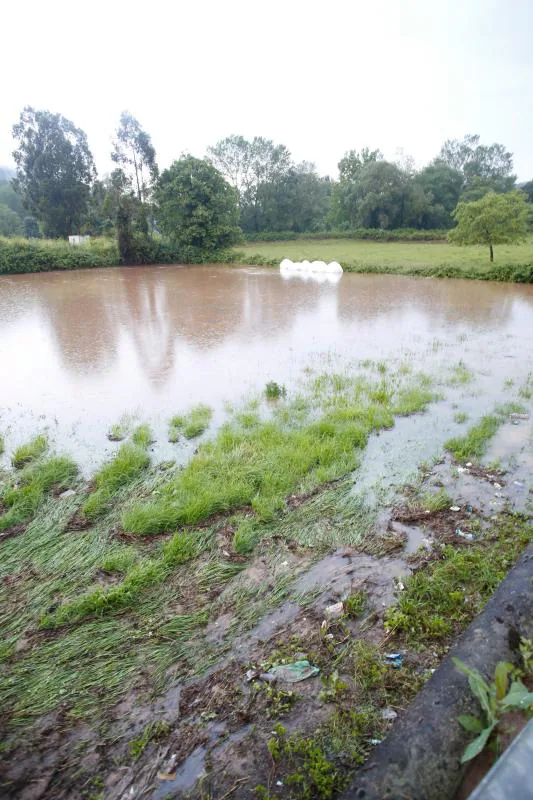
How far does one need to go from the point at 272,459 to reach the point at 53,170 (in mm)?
34201

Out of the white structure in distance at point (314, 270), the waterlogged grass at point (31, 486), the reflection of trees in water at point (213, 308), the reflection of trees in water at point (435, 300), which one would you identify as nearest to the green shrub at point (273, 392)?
the reflection of trees in water at point (213, 308)

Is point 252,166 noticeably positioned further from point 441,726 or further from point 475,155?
point 441,726

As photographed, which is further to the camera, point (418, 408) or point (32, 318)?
point (32, 318)

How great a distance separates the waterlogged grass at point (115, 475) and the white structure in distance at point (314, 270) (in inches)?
636

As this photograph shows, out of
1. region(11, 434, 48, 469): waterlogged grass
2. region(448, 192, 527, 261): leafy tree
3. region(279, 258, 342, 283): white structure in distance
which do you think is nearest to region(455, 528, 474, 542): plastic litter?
region(11, 434, 48, 469): waterlogged grass

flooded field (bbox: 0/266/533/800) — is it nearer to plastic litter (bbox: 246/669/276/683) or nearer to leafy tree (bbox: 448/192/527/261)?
plastic litter (bbox: 246/669/276/683)

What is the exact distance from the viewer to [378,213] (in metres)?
42.0

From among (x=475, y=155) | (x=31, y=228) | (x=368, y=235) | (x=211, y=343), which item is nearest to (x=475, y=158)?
(x=475, y=155)

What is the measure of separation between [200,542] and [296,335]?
7271 millimetres

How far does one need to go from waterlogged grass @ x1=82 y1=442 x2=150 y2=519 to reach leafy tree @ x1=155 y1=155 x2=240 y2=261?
25.5m

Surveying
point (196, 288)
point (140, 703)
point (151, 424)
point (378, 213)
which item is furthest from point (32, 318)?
point (378, 213)

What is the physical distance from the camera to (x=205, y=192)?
2752 centimetres

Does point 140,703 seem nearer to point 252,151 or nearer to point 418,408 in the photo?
point 418,408

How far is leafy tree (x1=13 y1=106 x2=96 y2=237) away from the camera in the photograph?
2938 cm
